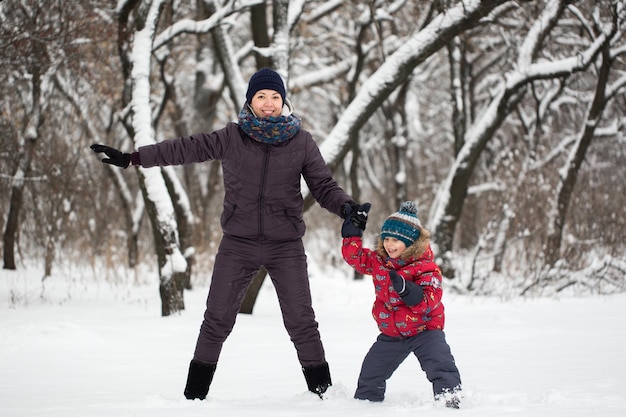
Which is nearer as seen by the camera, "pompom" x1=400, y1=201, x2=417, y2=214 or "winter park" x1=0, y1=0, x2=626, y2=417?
"winter park" x1=0, y1=0, x2=626, y2=417

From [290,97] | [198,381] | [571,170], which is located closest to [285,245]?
[198,381]

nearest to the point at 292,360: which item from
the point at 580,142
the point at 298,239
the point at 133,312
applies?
the point at 298,239

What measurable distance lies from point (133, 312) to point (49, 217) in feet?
11.3

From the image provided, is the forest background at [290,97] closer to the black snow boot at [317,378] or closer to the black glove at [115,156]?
the black glove at [115,156]

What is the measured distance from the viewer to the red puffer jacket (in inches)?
122

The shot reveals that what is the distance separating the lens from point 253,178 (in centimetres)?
322

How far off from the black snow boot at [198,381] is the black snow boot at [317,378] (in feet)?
1.58

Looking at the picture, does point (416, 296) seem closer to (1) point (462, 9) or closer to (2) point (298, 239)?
(2) point (298, 239)

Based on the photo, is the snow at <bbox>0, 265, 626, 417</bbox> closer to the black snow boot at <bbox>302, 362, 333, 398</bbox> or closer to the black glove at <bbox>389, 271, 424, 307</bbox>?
the black snow boot at <bbox>302, 362, 333, 398</bbox>

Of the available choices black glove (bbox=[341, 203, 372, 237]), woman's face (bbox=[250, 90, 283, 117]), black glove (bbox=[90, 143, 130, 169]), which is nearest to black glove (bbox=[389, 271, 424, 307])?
black glove (bbox=[341, 203, 372, 237])

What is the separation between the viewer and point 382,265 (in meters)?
3.23

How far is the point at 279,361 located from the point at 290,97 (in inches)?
154

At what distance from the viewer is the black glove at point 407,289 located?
2.92 metres

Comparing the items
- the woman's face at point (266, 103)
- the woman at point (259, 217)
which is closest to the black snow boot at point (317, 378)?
the woman at point (259, 217)
